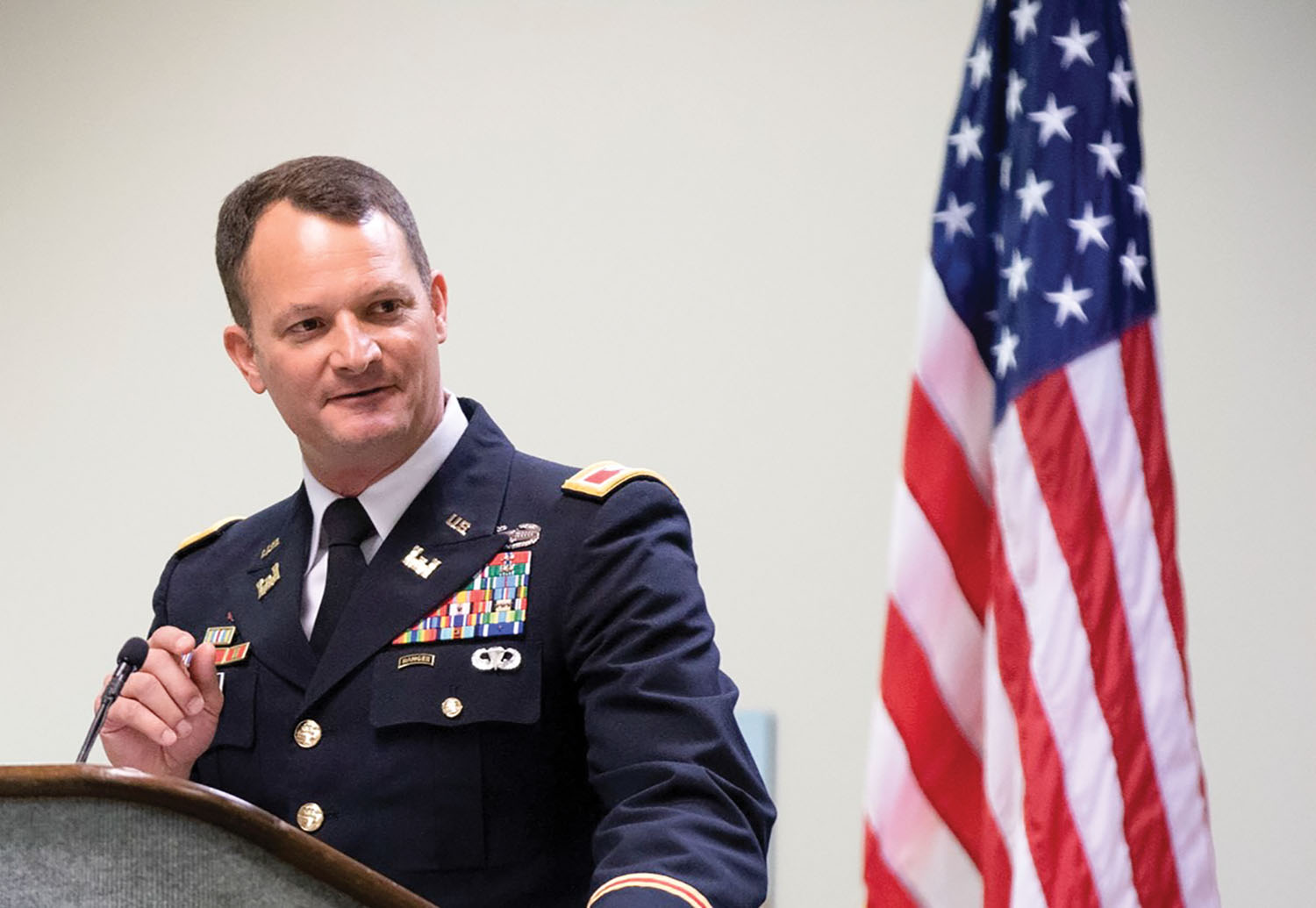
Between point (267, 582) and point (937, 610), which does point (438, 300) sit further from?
point (937, 610)

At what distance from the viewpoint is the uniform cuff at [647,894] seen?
1142 millimetres

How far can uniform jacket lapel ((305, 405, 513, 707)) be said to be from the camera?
1.50m

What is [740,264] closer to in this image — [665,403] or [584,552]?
[665,403]

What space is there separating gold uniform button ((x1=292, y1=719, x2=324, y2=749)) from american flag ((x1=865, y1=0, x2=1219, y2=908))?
508 millimetres

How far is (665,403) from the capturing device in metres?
2.84

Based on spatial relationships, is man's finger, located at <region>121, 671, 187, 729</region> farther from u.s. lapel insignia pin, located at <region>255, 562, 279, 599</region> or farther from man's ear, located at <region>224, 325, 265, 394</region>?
man's ear, located at <region>224, 325, 265, 394</region>

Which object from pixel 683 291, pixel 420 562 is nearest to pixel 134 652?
pixel 420 562

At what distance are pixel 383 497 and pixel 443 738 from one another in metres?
0.27

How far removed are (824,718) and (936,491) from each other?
1364mm

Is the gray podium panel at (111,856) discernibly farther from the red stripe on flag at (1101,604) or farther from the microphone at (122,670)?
the red stripe on flag at (1101,604)

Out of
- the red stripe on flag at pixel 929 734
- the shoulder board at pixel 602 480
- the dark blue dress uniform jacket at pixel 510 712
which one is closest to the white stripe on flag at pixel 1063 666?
the red stripe on flag at pixel 929 734

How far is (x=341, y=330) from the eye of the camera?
4.92ft

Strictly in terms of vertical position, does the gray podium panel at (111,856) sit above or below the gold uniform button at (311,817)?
above

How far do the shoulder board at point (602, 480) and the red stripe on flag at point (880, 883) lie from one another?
1.30ft
